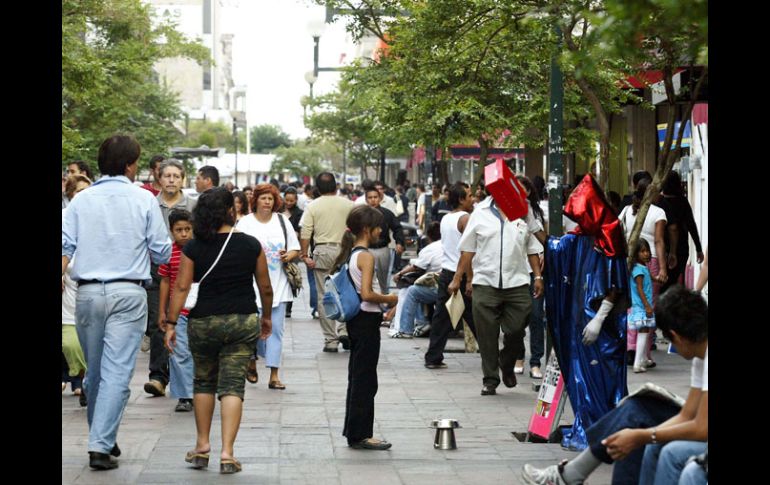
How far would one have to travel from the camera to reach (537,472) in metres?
6.62

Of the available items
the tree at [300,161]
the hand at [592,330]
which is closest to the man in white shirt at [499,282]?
the hand at [592,330]

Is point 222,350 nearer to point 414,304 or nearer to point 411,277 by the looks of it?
point 411,277

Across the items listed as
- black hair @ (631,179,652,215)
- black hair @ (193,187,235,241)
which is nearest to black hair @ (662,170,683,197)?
black hair @ (631,179,652,215)

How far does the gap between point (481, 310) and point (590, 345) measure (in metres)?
2.67

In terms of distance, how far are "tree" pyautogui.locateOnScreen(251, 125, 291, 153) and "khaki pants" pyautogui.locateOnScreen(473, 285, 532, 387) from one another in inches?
6161

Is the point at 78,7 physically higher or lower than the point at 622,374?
higher

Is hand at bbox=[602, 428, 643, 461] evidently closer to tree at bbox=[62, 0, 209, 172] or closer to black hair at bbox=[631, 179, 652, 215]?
black hair at bbox=[631, 179, 652, 215]

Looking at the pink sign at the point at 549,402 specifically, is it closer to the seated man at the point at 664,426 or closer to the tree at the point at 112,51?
the seated man at the point at 664,426

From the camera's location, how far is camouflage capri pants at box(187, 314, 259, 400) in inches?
307

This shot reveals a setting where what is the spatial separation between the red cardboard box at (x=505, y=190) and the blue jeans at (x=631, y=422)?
4234 mm

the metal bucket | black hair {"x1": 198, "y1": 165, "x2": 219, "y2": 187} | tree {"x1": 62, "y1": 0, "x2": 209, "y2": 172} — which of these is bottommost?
the metal bucket

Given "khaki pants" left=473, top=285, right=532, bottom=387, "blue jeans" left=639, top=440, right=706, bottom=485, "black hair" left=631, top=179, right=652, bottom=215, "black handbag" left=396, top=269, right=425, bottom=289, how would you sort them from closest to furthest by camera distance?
"blue jeans" left=639, top=440, right=706, bottom=485 → "khaki pants" left=473, top=285, right=532, bottom=387 → "black hair" left=631, top=179, right=652, bottom=215 → "black handbag" left=396, top=269, right=425, bottom=289
